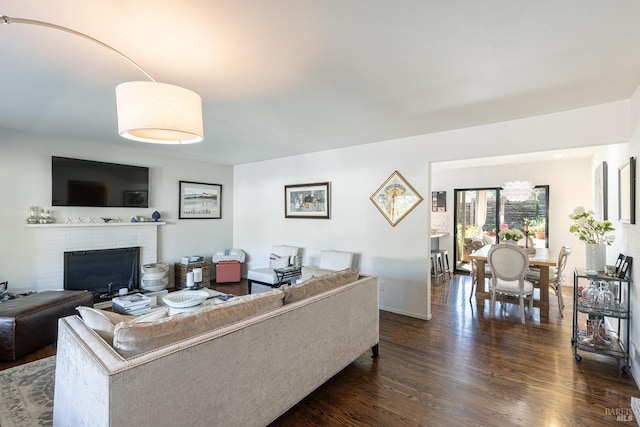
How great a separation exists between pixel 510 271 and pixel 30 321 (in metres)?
5.47

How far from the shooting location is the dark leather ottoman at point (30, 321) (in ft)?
8.63

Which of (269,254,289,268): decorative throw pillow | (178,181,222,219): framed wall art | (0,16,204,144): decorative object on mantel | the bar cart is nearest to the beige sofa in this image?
(0,16,204,144): decorative object on mantel

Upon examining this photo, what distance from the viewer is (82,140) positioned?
4.34 m

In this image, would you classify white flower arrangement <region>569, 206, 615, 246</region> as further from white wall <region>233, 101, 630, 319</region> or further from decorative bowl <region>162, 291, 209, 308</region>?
decorative bowl <region>162, 291, 209, 308</region>

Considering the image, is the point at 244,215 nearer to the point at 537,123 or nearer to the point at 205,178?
the point at 205,178

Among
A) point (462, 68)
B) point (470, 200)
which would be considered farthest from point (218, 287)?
point (470, 200)

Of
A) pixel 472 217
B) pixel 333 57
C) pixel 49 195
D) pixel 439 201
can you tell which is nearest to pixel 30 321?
pixel 49 195

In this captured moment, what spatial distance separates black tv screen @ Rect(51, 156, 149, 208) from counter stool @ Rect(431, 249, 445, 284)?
5480 millimetres

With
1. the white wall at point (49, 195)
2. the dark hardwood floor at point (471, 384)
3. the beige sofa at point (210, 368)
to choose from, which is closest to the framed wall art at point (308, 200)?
the white wall at point (49, 195)

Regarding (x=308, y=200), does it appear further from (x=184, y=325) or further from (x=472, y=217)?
(x=472, y=217)

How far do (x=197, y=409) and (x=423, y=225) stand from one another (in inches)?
128

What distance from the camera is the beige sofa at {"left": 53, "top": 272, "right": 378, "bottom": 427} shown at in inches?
46.9

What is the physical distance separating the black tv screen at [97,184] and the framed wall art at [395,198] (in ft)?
13.1

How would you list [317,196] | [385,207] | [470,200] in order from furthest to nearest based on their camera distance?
[470,200], [317,196], [385,207]
